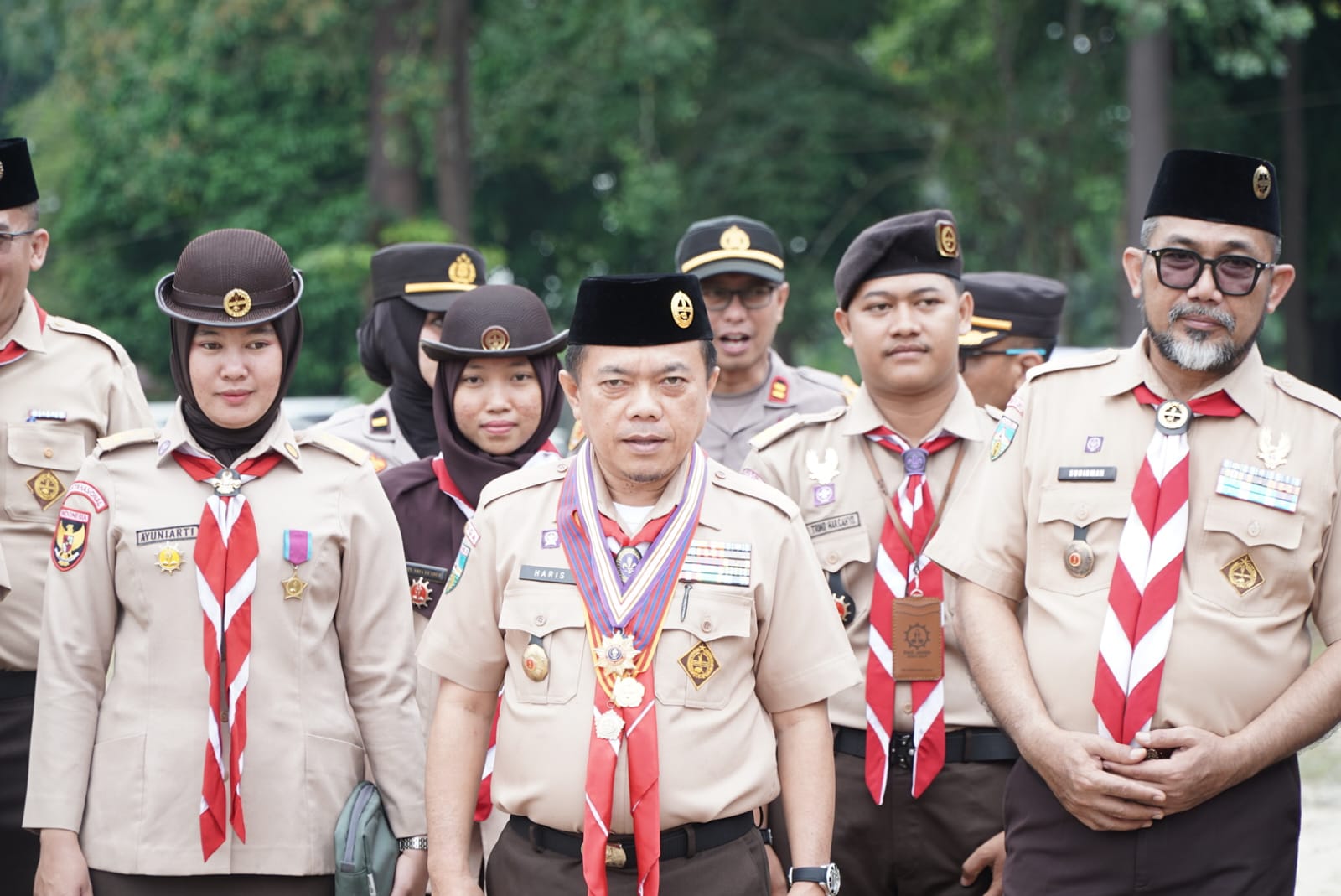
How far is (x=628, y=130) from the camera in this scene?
23672 mm

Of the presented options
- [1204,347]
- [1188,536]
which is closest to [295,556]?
[1188,536]

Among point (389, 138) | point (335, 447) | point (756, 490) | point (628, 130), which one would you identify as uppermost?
point (628, 130)

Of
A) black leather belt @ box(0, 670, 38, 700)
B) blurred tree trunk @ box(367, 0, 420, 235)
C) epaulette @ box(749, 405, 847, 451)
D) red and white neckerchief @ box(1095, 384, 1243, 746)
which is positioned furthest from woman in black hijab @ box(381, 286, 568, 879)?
blurred tree trunk @ box(367, 0, 420, 235)

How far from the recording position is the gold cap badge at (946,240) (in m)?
4.74

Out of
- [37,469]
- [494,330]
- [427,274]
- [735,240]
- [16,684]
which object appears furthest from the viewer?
[427,274]

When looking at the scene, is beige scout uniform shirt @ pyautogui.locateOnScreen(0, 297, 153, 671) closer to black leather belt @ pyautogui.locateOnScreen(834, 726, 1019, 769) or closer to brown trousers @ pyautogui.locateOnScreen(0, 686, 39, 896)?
brown trousers @ pyautogui.locateOnScreen(0, 686, 39, 896)

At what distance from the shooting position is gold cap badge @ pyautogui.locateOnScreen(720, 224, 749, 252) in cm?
617

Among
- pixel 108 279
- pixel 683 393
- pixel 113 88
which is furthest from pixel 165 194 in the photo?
pixel 683 393

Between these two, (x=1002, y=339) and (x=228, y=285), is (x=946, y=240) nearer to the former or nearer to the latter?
(x=1002, y=339)

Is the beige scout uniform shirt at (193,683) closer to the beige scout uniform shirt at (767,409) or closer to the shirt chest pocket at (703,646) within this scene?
the shirt chest pocket at (703,646)

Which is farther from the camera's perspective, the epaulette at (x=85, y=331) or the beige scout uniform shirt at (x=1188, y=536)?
the epaulette at (x=85, y=331)

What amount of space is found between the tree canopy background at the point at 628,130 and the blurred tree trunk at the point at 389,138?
1.9 inches

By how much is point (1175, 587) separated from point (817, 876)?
1.04 meters

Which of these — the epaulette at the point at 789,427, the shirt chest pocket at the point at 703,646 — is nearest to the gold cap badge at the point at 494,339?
the epaulette at the point at 789,427
